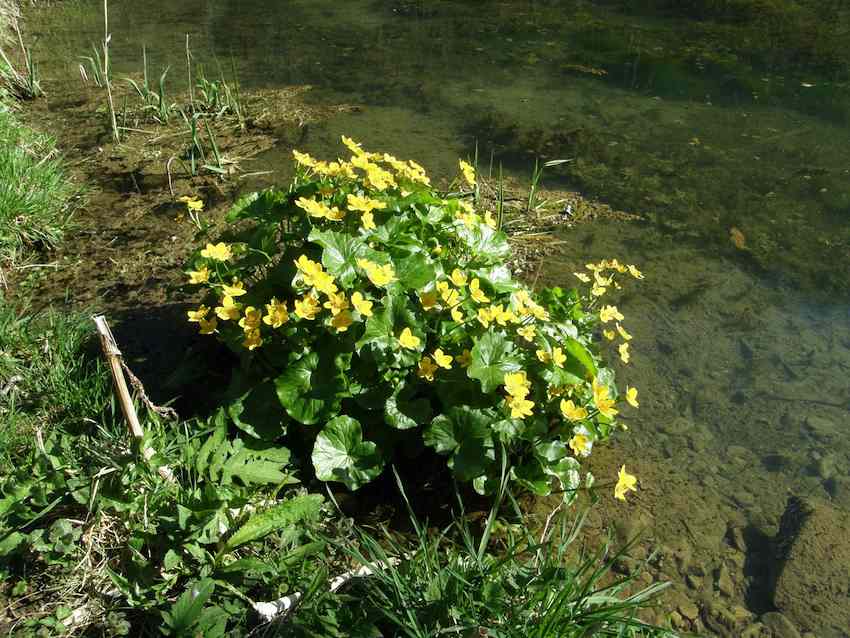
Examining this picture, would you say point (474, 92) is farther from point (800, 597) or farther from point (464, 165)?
point (800, 597)

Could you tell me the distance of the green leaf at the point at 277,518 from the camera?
2146 mm

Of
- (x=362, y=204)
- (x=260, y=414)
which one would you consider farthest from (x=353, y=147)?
(x=260, y=414)

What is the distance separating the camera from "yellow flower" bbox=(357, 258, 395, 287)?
230 centimetres

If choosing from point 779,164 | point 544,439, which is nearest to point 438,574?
point 544,439

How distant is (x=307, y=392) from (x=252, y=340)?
0.24 m

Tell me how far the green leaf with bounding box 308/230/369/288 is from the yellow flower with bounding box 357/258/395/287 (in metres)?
0.06

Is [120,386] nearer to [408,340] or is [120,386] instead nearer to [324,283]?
[324,283]

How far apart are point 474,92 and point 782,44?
3.46 m

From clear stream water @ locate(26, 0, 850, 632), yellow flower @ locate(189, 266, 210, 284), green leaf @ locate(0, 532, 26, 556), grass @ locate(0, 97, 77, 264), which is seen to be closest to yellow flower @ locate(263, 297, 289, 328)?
yellow flower @ locate(189, 266, 210, 284)

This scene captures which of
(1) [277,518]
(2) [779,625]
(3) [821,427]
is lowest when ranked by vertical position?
(2) [779,625]

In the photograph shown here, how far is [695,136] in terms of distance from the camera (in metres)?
5.35

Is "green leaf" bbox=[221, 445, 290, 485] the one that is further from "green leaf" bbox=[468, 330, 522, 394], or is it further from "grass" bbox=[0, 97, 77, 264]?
"grass" bbox=[0, 97, 77, 264]

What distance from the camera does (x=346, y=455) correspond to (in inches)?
95.3

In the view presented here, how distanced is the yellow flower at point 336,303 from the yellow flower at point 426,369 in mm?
301
